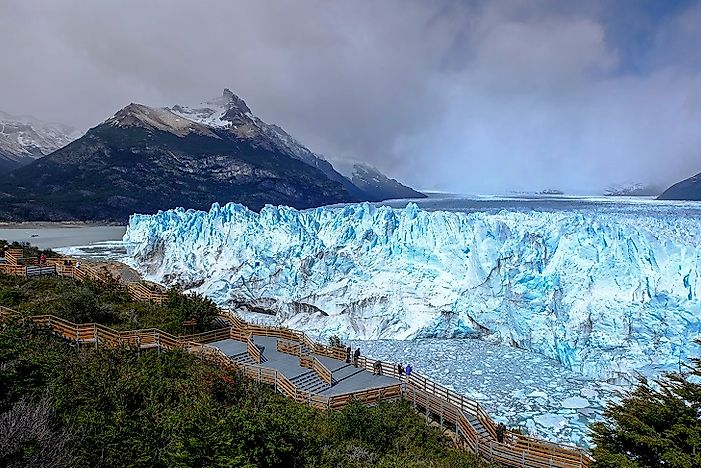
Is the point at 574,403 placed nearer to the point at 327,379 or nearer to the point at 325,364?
the point at 327,379

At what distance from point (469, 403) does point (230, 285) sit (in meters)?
12.1

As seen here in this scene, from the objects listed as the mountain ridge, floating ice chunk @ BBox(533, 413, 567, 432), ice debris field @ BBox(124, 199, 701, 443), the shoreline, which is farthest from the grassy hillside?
the mountain ridge

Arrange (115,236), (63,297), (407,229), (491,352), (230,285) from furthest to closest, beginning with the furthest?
(115,236)
(230,285)
(407,229)
(491,352)
(63,297)

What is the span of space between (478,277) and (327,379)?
7.45m

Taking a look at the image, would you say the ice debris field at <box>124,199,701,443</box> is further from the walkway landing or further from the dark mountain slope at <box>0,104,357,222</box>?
the dark mountain slope at <box>0,104,357,222</box>

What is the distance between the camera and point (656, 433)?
Result: 5.53 metres

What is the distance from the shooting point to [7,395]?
5.82 meters

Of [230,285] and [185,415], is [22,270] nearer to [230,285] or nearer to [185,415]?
[230,285]

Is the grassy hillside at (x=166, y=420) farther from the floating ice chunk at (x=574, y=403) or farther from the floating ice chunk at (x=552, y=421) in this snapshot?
the floating ice chunk at (x=574, y=403)

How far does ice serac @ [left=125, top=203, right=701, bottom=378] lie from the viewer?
13.4 m

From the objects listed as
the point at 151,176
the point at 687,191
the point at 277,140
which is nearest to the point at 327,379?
the point at 687,191

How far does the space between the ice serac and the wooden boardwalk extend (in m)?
3.99

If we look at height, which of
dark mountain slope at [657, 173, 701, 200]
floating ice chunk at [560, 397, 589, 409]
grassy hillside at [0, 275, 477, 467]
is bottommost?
floating ice chunk at [560, 397, 589, 409]

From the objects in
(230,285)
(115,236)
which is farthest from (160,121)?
(230,285)
